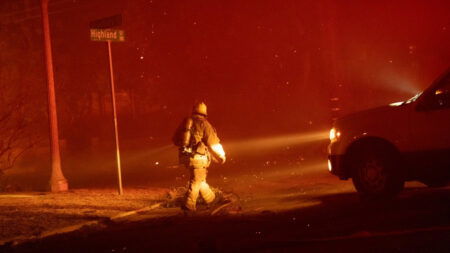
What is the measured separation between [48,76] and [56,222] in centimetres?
557

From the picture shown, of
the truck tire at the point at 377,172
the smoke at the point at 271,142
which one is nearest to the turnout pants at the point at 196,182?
the truck tire at the point at 377,172

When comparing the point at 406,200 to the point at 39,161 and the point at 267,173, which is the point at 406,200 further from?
the point at 39,161

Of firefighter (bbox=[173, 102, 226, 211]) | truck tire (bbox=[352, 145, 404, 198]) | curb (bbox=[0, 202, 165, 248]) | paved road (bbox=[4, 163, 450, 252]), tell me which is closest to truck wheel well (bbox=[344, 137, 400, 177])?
truck tire (bbox=[352, 145, 404, 198])

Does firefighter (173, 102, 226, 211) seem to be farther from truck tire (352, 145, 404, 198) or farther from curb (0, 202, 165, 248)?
truck tire (352, 145, 404, 198)

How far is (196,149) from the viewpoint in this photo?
10578mm

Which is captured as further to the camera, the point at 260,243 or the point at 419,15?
the point at 419,15

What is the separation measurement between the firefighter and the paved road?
475mm

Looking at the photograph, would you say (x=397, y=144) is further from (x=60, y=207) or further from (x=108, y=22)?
(x=108, y=22)

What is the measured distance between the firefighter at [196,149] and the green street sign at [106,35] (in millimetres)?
2753

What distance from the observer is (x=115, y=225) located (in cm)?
975

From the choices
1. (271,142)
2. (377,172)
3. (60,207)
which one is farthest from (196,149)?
(271,142)

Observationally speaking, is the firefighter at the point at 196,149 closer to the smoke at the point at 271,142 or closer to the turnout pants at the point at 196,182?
the turnout pants at the point at 196,182

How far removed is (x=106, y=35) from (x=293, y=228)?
6055 mm

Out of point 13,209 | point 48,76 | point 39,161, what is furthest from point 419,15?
point 13,209
